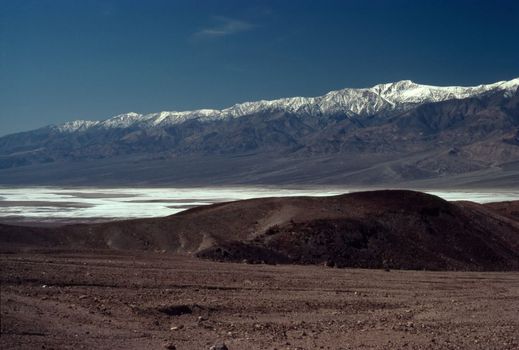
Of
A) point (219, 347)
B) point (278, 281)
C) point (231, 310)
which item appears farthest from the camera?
point (278, 281)

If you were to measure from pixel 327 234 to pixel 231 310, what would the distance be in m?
17.1

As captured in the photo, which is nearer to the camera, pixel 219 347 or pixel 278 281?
pixel 219 347

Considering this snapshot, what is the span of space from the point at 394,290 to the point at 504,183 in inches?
5112

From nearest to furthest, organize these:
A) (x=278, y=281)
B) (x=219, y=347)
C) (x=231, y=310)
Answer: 1. (x=219, y=347)
2. (x=231, y=310)
3. (x=278, y=281)

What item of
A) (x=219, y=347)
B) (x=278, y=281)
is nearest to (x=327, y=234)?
(x=278, y=281)

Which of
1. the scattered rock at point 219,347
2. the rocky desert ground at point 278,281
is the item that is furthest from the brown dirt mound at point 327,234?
the scattered rock at point 219,347

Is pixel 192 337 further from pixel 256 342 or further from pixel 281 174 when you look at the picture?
pixel 281 174

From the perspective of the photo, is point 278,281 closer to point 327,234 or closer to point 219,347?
point 219,347

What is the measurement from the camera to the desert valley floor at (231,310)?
1077 cm

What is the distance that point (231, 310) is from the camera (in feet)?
46.2

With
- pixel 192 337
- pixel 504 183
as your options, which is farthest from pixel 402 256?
pixel 504 183

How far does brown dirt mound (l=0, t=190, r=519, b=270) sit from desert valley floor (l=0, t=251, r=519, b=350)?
809 centimetres

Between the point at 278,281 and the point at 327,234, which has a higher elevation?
the point at 327,234

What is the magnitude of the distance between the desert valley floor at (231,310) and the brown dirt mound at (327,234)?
26.5ft
